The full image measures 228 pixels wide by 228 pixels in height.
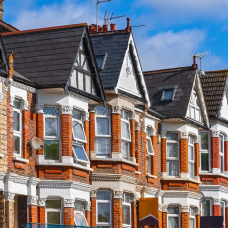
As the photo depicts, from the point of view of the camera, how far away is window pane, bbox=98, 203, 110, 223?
2811 cm

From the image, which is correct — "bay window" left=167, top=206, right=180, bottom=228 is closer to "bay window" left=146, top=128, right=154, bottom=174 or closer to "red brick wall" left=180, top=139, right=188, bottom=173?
"red brick wall" left=180, top=139, right=188, bottom=173

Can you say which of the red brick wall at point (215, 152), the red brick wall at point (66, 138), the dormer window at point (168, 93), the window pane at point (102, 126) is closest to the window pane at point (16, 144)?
the red brick wall at point (66, 138)

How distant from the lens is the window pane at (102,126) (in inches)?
1120

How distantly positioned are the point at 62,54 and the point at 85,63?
1.21m

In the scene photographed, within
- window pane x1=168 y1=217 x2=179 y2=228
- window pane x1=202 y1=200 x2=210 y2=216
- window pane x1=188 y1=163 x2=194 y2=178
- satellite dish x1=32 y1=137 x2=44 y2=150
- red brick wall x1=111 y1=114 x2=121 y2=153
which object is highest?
red brick wall x1=111 y1=114 x2=121 y2=153

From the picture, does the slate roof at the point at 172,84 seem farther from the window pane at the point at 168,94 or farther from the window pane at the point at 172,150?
the window pane at the point at 172,150

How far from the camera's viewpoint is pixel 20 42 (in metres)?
27.7

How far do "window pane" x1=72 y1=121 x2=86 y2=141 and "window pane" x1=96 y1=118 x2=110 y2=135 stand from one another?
153 centimetres

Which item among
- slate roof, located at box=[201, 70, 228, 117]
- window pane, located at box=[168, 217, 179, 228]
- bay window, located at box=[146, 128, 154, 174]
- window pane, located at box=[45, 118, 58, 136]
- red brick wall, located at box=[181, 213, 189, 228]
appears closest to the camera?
window pane, located at box=[45, 118, 58, 136]

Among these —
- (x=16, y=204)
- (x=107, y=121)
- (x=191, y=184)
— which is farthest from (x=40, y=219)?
(x=191, y=184)

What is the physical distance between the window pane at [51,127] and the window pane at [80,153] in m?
1.01

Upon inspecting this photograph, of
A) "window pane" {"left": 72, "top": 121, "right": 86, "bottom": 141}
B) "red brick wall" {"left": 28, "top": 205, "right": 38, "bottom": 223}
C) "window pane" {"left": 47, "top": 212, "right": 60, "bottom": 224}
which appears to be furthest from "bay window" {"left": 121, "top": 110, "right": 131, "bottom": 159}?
"red brick wall" {"left": 28, "top": 205, "right": 38, "bottom": 223}

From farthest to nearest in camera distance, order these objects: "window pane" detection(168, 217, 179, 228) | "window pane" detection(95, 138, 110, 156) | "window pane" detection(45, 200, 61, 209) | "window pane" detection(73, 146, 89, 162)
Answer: "window pane" detection(168, 217, 179, 228) → "window pane" detection(95, 138, 110, 156) → "window pane" detection(73, 146, 89, 162) → "window pane" detection(45, 200, 61, 209)

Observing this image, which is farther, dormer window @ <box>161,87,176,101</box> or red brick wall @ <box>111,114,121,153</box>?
dormer window @ <box>161,87,176,101</box>
